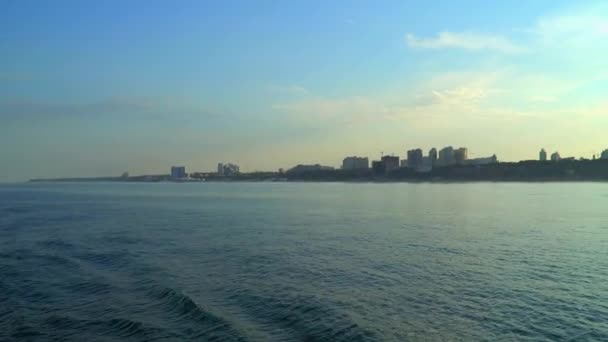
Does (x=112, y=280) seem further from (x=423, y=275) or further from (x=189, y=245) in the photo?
(x=423, y=275)

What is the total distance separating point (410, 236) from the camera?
130 ft

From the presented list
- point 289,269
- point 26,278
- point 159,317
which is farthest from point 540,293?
point 26,278

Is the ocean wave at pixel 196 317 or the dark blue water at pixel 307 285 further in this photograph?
the dark blue water at pixel 307 285

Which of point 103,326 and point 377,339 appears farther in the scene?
point 103,326

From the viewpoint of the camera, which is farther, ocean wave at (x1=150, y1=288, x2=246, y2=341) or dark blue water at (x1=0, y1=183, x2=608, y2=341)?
dark blue water at (x1=0, y1=183, x2=608, y2=341)

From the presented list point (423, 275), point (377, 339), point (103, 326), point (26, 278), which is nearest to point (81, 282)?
point (26, 278)

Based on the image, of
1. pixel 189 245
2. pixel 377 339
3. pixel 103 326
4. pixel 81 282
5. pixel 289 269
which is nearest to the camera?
pixel 377 339

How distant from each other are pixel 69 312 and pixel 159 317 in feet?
13.6

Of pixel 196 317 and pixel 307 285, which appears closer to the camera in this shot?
pixel 196 317

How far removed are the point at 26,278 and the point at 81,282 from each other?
11.9ft

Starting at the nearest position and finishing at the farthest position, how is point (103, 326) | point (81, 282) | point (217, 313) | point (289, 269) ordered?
point (103, 326)
point (217, 313)
point (81, 282)
point (289, 269)

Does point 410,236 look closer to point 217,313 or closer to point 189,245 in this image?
point 189,245

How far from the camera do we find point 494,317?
1766 centimetres

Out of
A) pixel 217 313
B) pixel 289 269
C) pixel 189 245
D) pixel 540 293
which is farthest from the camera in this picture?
pixel 189 245
